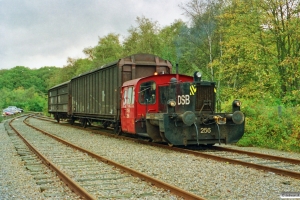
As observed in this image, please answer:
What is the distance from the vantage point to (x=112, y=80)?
16.5 meters

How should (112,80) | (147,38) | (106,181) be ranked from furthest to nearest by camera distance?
(147,38), (112,80), (106,181)

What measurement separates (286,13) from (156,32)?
2678cm

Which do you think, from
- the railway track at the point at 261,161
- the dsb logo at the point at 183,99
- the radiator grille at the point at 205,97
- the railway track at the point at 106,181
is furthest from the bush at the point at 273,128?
the railway track at the point at 106,181

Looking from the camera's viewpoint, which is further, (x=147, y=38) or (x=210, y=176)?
(x=147, y=38)

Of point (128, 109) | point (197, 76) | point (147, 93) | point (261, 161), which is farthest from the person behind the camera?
point (128, 109)

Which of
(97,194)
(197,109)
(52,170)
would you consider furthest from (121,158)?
(97,194)

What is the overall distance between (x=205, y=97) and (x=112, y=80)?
6.25 meters

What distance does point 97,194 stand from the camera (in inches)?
232

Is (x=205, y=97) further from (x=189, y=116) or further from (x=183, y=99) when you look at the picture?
(x=189, y=116)

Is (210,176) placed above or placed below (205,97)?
below

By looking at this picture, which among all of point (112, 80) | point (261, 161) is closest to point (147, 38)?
point (112, 80)

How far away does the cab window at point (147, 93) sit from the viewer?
12.8 meters

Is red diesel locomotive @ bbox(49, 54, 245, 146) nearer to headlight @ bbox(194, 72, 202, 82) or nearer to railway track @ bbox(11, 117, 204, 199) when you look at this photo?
headlight @ bbox(194, 72, 202, 82)

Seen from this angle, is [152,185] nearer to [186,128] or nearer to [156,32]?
[186,128]
